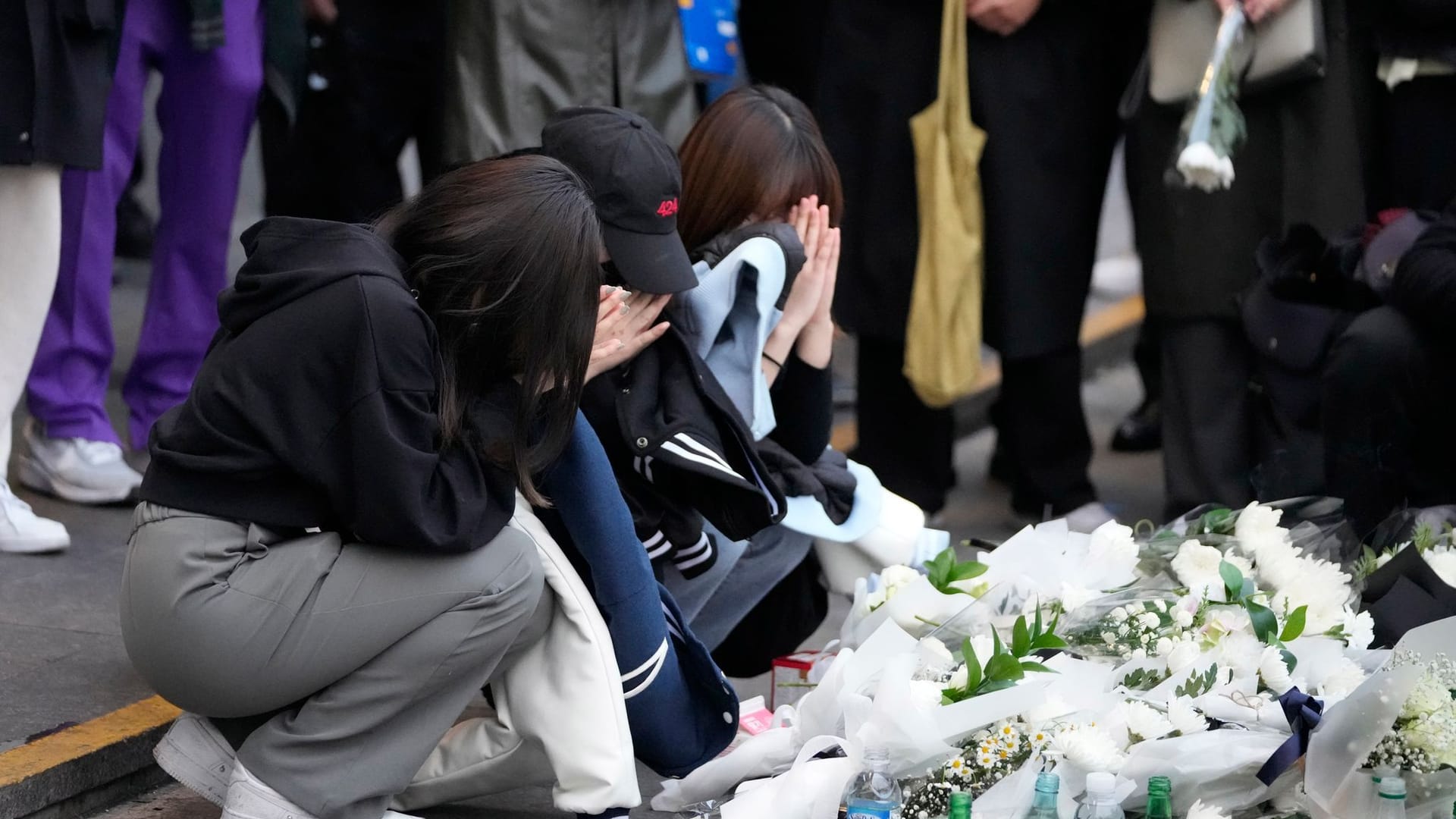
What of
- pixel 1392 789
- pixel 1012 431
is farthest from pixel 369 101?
pixel 1392 789

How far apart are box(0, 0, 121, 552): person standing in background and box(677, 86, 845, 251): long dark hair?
4.18 feet

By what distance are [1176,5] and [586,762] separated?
2669 mm

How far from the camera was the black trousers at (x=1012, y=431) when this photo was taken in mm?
4992

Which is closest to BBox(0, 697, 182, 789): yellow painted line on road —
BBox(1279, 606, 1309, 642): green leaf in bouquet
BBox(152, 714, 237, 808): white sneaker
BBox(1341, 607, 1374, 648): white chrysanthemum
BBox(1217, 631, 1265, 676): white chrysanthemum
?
BBox(152, 714, 237, 808): white sneaker

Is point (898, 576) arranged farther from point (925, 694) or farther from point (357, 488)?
point (357, 488)

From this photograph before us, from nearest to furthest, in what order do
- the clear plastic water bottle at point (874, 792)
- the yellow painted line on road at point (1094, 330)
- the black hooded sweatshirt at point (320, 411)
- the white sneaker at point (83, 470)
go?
the black hooded sweatshirt at point (320, 411)
the clear plastic water bottle at point (874, 792)
the white sneaker at point (83, 470)
the yellow painted line on road at point (1094, 330)

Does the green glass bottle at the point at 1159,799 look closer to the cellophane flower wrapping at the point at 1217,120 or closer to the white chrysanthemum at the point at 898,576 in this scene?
the white chrysanthemum at the point at 898,576

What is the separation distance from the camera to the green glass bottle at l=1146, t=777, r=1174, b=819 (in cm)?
271

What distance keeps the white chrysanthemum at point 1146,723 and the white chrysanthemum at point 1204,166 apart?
1837 mm

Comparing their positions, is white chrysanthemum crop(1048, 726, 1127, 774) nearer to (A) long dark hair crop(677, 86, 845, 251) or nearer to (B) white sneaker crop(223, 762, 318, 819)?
(B) white sneaker crop(223, 762, 318, 819)

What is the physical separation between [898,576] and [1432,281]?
1533mm

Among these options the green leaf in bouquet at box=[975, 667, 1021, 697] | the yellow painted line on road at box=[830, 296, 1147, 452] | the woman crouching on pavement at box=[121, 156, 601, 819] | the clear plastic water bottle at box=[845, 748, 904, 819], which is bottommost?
the yellow painted line on road at box=[830, 296, 1147, 452]

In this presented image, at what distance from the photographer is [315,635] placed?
2.71 meters

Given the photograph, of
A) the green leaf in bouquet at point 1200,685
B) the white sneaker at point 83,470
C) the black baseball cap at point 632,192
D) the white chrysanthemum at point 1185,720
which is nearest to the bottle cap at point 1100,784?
the white chrysanthemum at point 1185,720
